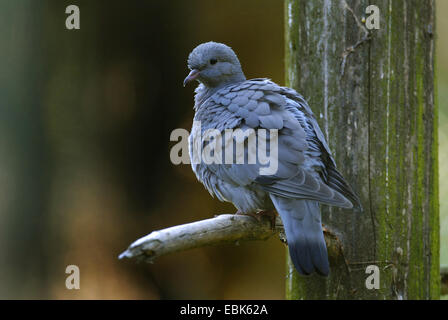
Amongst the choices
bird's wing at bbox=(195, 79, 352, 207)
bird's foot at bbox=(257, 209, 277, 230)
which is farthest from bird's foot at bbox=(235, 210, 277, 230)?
bird's wing at bbox=(195, 79, 352, 207)

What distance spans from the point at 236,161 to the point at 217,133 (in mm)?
205

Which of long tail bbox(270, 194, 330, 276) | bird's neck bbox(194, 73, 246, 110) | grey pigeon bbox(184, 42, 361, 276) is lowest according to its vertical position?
long tail bbox(270, 194, 330, 276)

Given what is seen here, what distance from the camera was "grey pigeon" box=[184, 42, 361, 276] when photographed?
2.47 meters

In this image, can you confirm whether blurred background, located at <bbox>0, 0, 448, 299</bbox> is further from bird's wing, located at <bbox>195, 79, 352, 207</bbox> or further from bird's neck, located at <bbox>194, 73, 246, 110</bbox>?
bird's wing, located at <bbox>195, 79, 352, 207</bbox>

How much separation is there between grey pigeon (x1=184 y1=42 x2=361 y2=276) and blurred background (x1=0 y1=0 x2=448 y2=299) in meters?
1.54

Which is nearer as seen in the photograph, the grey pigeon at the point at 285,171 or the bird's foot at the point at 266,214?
the grey pigeon at the point at 285,171

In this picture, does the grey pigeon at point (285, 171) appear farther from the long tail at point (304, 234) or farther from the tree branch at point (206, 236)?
the tree branch at point (206, 236)

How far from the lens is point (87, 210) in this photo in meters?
4.46

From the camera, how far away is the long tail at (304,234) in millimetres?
2379

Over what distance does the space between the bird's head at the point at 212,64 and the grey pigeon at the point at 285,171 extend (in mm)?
177

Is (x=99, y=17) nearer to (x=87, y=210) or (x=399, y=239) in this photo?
(x=87, y=210)

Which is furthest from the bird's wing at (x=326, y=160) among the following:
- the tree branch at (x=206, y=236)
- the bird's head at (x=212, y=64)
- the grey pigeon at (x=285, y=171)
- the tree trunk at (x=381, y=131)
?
the bird's head at (x=212, y=64)

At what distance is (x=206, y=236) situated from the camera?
7.30 feet

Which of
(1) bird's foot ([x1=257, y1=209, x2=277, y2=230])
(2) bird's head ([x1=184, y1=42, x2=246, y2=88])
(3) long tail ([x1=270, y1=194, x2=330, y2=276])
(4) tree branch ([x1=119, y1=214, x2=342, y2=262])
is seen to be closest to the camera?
(4) tree branch ([x1=119, y1=214, x2=342, y2=262])
